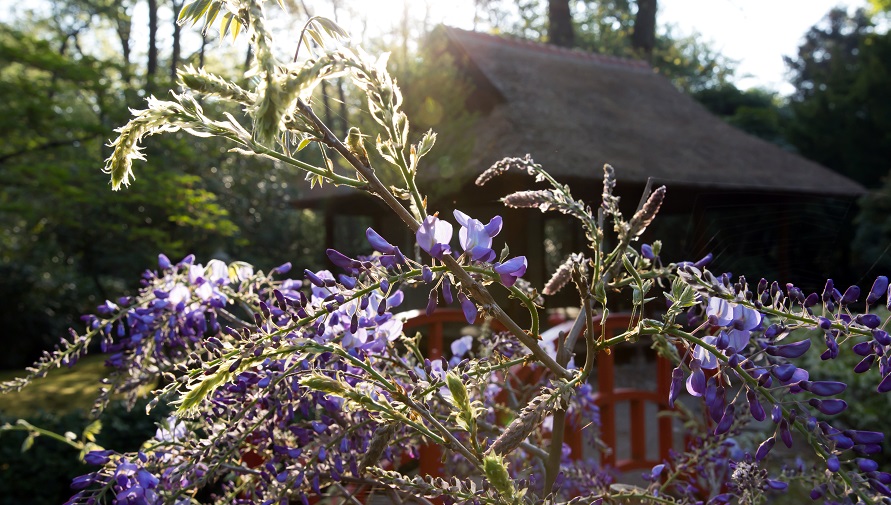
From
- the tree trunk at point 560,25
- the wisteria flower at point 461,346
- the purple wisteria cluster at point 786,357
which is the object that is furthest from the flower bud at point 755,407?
the tree trunk at point 560,25

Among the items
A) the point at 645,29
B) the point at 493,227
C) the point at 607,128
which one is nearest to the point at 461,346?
the point at 493,227

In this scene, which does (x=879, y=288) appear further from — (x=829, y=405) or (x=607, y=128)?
(x=607, y=128)

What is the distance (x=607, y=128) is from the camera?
35.9 ft

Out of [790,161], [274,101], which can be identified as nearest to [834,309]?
[274,101]

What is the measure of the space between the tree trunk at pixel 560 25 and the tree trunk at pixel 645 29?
3120mm

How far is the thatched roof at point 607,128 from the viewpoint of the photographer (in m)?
9.64

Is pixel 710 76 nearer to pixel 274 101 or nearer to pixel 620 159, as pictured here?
pixel 620 159

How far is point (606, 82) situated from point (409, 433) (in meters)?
12.6

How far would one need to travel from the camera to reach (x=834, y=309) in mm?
752

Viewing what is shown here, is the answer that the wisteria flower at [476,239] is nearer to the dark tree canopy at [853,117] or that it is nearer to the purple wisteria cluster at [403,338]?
the purple wisteria cluster at [403,338]

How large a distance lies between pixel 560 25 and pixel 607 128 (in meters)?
6.03

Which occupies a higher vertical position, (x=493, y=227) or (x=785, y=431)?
(x=493, y=227)

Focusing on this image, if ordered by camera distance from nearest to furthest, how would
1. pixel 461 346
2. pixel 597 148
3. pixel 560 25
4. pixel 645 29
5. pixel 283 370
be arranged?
pixel 283 370 < pixel 461 346 < pixel 597 148 < pixel 560 25 < pixel 645 29

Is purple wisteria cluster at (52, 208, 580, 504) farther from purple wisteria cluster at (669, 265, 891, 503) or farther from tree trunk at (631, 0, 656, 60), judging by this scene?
tree trunk at (631, 0, 656, 60)
